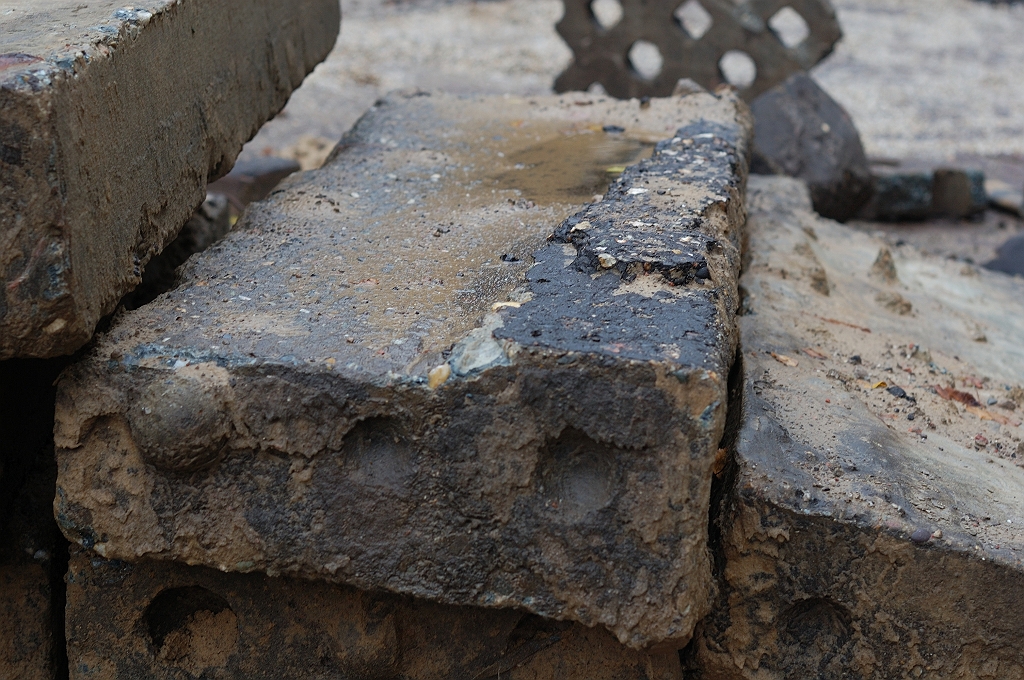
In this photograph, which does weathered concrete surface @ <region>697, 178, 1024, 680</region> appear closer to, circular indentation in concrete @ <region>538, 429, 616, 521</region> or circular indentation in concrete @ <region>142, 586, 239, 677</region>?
circular indentation in concrete @ <region>538, 429, 616, 521</region>

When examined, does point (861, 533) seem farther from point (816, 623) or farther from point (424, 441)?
point (424, 441)

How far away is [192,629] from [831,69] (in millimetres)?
9664

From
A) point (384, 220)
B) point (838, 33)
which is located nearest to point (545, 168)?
point (384, 220)

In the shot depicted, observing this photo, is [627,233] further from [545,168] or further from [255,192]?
[255,192]

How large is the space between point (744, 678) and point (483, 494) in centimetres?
66

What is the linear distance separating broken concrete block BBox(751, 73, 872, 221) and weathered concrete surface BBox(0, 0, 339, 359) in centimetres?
345

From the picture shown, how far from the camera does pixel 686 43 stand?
7125 millimetres

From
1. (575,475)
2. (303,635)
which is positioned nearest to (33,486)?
(303,635)

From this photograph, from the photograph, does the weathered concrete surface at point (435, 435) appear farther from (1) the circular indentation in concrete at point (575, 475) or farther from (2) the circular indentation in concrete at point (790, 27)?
(2) the circular indentation in concrete at point (790, 27)

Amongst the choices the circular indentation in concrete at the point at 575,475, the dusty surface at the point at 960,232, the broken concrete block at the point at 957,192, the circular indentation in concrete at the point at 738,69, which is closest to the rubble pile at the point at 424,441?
the circular indentation in concrete at the point at 575,475

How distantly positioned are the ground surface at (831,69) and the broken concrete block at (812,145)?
2.26 m

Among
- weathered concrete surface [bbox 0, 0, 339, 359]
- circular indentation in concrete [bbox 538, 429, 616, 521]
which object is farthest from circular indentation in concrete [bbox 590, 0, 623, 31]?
circular indentation in concrete [bbox 538, 429, 616, 521]

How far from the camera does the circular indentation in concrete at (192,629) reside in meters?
2.04

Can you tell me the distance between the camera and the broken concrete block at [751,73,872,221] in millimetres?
5391
